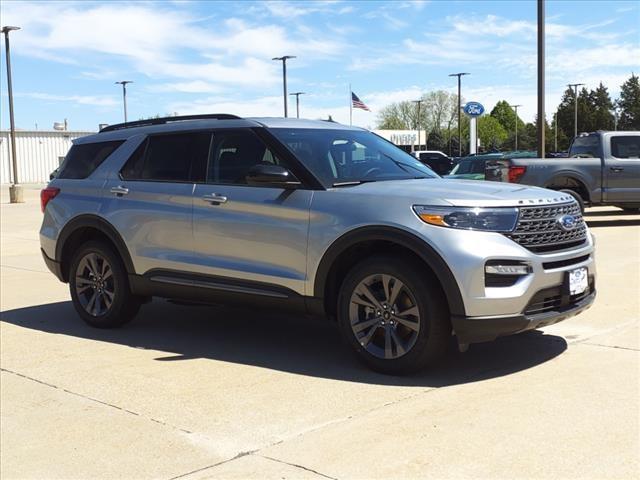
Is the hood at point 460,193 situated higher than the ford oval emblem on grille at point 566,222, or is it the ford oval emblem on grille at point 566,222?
the hood at point 460,193

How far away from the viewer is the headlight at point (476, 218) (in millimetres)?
4738

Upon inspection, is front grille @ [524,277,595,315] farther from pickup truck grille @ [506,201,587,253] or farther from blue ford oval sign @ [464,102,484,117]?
blue ford oval sign @ [464,102,484,117]

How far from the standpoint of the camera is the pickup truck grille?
4.79 meters

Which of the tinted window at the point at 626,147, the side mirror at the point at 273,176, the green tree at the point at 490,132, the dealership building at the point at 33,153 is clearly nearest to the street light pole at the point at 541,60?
the tinted window at the point at 626,147

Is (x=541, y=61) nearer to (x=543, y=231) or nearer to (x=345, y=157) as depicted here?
(x=345, y=157)

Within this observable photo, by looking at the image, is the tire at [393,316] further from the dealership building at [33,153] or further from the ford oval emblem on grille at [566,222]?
the dealership building at [33,153]

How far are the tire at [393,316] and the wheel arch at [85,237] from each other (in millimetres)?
2377

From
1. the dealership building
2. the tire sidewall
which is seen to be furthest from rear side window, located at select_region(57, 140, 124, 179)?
the dealership building

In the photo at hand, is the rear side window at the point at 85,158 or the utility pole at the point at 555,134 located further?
the utility pole at the point at 555,134

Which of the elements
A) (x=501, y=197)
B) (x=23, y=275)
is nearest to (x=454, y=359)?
(x=501, y=197)

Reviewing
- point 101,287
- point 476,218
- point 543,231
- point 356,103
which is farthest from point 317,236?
point 356,103

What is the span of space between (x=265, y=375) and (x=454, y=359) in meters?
1.39

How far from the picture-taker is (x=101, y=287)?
6883mm

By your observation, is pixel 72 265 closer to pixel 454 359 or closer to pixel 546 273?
pixel 454 359
